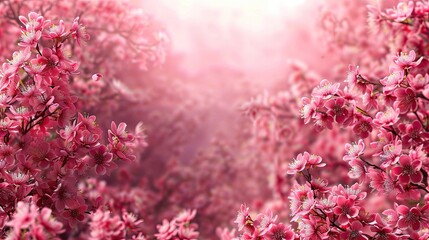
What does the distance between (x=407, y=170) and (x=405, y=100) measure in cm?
45

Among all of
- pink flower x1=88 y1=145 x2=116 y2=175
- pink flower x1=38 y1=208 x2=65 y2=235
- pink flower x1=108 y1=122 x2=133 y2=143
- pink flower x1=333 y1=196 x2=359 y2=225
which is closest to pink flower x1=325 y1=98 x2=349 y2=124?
pink flower x1=333 y1=196 x2=359 y2=225

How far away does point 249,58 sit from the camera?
1249 cm

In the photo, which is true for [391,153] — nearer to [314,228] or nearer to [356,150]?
[356,150]

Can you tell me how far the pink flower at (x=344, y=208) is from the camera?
2520mm

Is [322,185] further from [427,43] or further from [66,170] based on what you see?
[427,43]

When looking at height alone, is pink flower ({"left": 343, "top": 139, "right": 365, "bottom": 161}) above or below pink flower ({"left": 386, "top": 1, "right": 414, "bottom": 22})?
below

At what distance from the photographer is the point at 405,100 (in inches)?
110

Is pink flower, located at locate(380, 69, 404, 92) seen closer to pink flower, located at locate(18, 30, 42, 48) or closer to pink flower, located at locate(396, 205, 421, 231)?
pink flower, located at locate(396, 205, 421, 231)

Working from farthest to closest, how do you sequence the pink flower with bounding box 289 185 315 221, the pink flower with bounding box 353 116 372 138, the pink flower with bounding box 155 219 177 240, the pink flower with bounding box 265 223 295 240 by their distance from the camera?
the pink flower with bounding box 155 219 177 240 → the pink flower with bounding box 353 116 372 138 → the pink flower with bounding box 265 223 295 240 → the pink flower with bounding box 289 185 315 221

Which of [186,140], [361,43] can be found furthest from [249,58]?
[361,43]

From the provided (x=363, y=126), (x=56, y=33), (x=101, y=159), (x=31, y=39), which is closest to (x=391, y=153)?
(x=363, y=126)

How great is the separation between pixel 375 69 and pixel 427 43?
96 centimetres

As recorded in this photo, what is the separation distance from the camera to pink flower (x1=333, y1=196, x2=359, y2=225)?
2.52 meters

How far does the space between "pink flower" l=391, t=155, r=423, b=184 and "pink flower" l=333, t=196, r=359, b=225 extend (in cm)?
31
